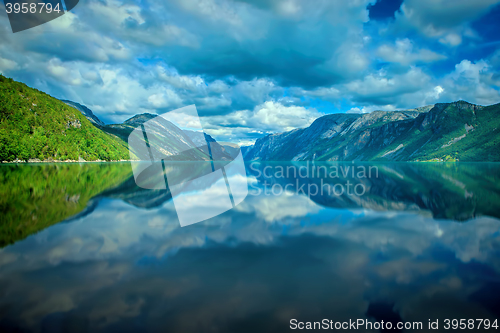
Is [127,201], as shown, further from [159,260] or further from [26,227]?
[159,260]

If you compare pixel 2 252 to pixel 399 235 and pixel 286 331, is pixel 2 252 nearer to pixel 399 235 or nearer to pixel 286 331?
pixel 286 331

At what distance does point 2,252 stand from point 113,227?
19.9 feet

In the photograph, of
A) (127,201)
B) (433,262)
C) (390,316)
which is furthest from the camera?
(127,201)

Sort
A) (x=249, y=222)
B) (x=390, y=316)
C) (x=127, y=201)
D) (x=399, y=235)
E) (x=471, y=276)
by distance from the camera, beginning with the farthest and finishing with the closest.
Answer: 1. (x=127, y=201)
2. (x=249, y=222)
3. (x=399, y=235)
4. (x=471, y=276)
5. (x=390, y=316)

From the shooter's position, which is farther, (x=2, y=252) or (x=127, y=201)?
(x=127, y=201)

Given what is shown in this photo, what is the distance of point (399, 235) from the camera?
53.3ft

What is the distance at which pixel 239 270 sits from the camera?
36.0ft

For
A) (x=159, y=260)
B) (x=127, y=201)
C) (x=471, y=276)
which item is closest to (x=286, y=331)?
(x=159, y=260)

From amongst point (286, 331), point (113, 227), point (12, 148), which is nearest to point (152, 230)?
point (113, 227)

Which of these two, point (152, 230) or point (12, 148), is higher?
point (12, 148)

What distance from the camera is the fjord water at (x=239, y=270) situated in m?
7.75

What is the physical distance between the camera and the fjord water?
7.75 m

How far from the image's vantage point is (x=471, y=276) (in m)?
10.3

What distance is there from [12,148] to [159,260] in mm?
179117
